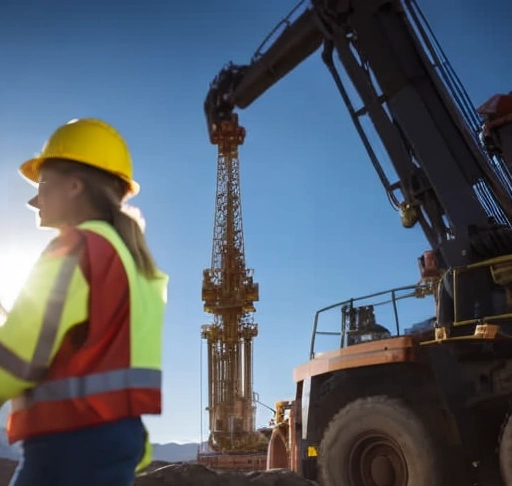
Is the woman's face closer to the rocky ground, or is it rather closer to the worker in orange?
the worker in orange

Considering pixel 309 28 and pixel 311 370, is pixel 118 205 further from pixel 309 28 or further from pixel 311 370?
pixel 309 28

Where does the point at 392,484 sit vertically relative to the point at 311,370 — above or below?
below

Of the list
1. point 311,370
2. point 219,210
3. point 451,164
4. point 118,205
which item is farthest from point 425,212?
point 219,210

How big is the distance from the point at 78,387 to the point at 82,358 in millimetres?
66

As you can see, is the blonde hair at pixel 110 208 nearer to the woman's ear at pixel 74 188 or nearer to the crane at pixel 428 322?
the woman's ear at pixel 74 188

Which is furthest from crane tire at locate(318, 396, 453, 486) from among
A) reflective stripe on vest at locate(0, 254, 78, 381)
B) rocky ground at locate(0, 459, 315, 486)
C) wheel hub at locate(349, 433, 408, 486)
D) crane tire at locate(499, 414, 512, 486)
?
reflective stripe on vest at locate(0, 254, 78, 381)

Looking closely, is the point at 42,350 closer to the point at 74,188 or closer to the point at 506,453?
the point at 74,188

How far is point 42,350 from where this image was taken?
1.54m

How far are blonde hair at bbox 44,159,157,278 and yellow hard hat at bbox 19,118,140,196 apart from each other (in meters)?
0.02

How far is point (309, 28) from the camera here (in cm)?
1142

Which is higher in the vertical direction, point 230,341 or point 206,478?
point 230,341

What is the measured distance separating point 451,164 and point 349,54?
265cm

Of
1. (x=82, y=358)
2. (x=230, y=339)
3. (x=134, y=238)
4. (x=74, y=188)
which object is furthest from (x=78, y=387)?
(x=230, y=339)

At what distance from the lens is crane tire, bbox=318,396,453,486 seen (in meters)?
6.39
